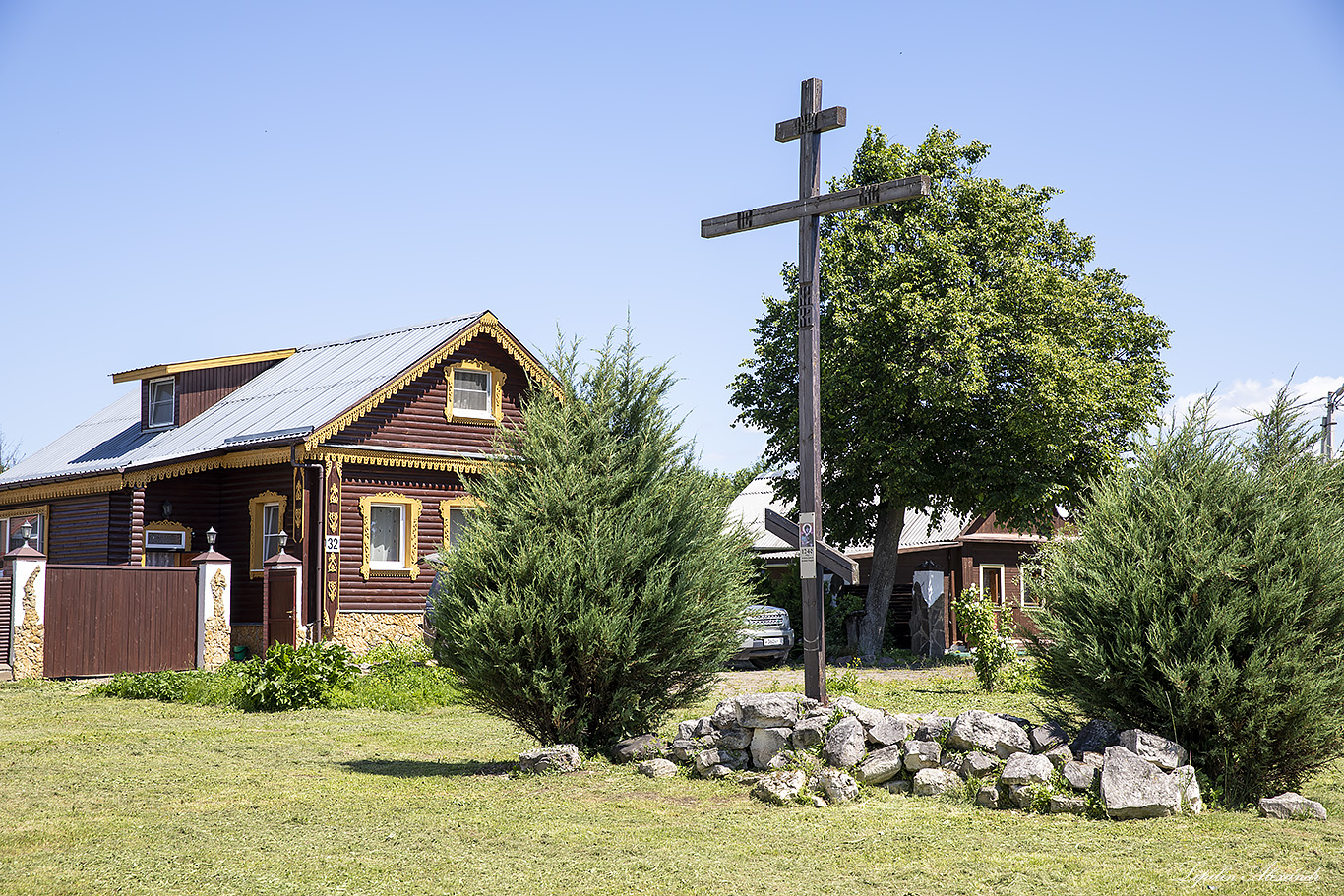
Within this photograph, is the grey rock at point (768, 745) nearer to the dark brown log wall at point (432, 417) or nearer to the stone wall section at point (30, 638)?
the stone wall section at point (30, 638)

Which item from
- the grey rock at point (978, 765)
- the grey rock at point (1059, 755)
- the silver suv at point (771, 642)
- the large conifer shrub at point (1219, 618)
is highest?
the large conifer shrub at point (1219, 618)

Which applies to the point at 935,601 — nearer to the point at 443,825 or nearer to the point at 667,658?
the point at 667,658

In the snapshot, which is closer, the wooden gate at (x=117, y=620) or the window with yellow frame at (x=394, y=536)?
the wooden gate at (x=117, y=620)

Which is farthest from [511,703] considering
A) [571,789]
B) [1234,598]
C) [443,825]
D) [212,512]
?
[212,512]

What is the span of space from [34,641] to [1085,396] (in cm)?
2134

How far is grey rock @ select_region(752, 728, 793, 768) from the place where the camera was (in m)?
10.4

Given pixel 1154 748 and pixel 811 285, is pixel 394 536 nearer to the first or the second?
pixel 811 285

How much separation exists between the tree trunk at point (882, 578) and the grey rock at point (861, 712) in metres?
18.9

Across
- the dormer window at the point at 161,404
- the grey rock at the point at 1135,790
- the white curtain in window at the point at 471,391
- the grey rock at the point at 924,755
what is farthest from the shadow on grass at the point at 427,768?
the dormer window at the point at 161,404

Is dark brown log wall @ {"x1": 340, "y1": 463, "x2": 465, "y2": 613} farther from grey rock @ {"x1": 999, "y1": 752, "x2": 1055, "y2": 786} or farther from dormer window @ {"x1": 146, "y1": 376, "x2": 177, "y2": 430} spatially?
grey rock @ {"x1": 999, "y1": 752, "x2": 1055, "y2": 786}

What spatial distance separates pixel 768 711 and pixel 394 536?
16.9 m

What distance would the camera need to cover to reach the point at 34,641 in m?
20.1

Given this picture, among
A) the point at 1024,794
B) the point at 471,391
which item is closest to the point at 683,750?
the point at 1024,794

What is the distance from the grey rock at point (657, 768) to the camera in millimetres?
10641
